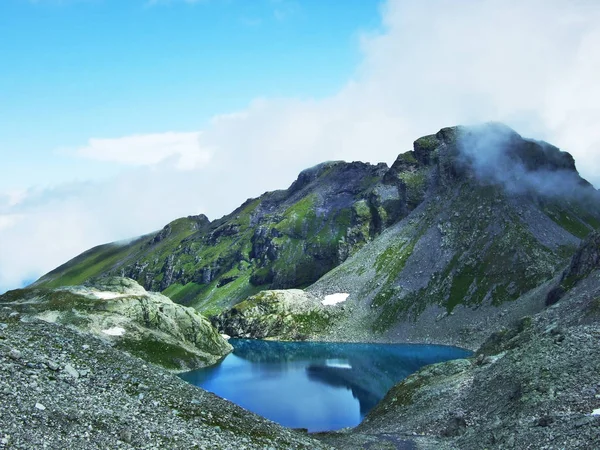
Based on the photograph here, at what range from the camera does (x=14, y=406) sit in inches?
974

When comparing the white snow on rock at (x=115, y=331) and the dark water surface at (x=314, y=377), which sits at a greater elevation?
the white snow on rock at (x=115, y=331)

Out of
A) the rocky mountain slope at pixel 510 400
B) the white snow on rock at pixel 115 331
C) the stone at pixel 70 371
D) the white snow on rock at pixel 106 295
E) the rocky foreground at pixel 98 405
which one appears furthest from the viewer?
the white snow on rock at pixel 106 295

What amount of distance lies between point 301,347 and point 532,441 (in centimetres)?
15504

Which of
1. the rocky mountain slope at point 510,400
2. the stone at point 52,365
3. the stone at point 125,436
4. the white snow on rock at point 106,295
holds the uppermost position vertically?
the white snow on rock at point 106,295

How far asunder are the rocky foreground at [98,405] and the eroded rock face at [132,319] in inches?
3581

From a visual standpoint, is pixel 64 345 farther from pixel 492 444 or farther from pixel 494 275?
pixel 494 275

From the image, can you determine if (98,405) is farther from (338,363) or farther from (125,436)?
(338,363)

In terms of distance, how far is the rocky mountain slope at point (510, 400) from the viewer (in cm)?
3888

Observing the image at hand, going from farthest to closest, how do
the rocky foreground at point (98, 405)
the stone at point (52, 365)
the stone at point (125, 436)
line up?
the stone at point (52, 365)
the stone at point (125, 436)
the rocky foreground at point (98, 405)

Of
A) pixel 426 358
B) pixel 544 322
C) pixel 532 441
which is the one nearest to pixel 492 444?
pixel 532 441

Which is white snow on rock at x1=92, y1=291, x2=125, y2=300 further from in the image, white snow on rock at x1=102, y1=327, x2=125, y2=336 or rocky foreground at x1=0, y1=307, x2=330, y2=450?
rocky foreground at x1=0, y1=307, x2=330, y2=450

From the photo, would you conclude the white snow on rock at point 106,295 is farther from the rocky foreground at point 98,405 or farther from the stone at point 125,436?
the stone at point 125,436

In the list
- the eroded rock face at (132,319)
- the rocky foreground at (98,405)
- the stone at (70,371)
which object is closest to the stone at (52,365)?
the rocky foreground at (98,405)

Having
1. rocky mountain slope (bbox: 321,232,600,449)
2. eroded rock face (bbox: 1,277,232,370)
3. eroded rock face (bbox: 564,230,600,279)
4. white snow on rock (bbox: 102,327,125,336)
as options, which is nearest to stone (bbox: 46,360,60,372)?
rocky mountain slope (bbox: 321,232,600,449)
